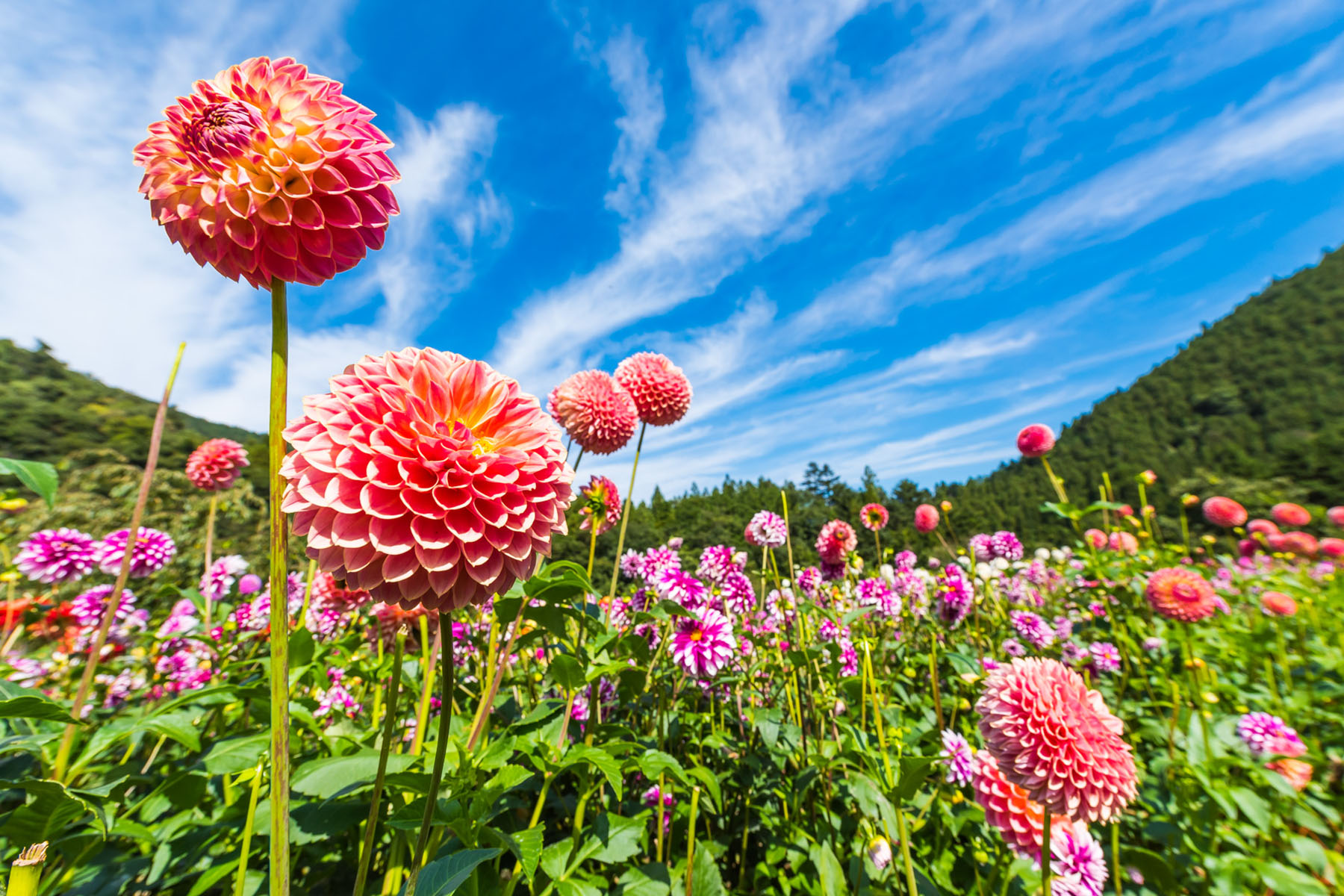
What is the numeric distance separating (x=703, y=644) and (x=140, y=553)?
232 cm

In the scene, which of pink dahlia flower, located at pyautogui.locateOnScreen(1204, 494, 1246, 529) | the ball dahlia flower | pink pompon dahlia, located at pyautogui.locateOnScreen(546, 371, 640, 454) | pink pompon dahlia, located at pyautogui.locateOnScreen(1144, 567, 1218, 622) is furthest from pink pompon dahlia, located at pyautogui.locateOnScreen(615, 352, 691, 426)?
pink dahlia flower, located at pyautogui.locateOnScreen(1204, 494, 1246, 529)

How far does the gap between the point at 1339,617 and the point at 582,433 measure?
5.48 metres

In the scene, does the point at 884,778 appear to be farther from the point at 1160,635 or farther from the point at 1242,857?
the point at 1160,635

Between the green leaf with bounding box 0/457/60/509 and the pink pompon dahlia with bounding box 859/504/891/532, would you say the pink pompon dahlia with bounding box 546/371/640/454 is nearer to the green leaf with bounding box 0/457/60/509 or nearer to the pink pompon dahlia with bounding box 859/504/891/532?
the green leaf with bounding box 0/457/60/509

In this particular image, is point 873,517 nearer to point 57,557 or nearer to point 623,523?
point 623,523

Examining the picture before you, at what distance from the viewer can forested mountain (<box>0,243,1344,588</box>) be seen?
6.10 metres

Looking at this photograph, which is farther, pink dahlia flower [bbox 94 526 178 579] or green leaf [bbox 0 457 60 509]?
pink dahlia flower [bbox 94 526 178 579]

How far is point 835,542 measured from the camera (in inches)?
111

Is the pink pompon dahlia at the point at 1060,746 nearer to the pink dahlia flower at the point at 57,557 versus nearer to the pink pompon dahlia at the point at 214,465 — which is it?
the pink pompon dahlia at the point at 214,465

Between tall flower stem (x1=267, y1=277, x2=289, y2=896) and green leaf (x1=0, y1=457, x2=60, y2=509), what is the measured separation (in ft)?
1.80

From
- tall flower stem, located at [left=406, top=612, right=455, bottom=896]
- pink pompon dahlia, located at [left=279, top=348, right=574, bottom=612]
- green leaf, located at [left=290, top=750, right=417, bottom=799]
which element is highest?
pink pompon dahlia, located at [left=279, top=348, right=574, bottom=612]

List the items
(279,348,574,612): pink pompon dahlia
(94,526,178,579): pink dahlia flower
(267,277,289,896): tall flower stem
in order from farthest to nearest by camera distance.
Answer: (94,526,178,579): pink dahlia flower, (279,348,574,612): pink pompon dahlia, (267,277,289,896): tall flower stem

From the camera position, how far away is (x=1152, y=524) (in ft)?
12.8

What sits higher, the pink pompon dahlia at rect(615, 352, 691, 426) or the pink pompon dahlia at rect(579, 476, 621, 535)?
the pink pompon dahlia at rect(615, 352, 691, 426)
